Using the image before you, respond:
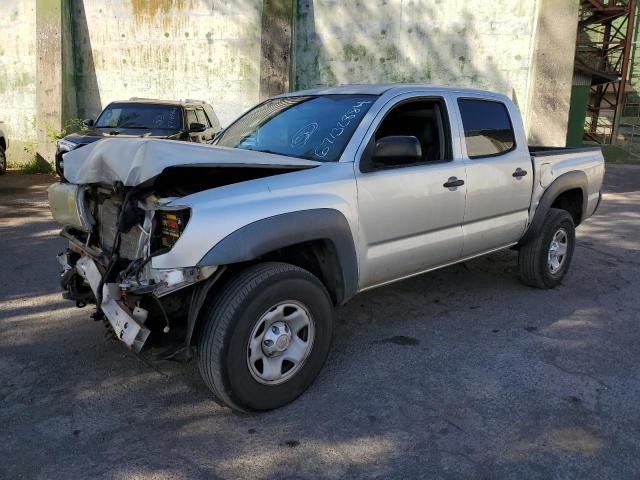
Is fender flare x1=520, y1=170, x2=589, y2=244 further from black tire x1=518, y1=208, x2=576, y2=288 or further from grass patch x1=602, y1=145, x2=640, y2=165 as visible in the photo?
grass patch x1=602, y1=145, x2=640, y2=165

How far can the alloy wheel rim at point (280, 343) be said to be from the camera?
334cm

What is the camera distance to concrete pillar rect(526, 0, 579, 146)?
12.3 metres

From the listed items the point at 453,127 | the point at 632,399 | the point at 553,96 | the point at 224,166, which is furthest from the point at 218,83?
the point at 632,399

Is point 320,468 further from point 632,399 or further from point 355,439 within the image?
point 632,399

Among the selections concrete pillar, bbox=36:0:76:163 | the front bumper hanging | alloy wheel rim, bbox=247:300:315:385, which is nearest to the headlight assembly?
concrete pillar, bbox=36:0:76:163

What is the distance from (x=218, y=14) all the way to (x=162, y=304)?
1184 centimetres

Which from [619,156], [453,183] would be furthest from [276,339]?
[619,156]

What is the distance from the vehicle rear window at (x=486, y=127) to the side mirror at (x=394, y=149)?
959 mm

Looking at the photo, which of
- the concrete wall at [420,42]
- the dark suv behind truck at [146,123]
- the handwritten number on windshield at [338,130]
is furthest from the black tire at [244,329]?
the concrete wall at [420,42]

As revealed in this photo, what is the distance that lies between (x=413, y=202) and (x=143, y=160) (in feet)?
6.35

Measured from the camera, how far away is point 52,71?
552 inches

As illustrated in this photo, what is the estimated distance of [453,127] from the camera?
4.62 m

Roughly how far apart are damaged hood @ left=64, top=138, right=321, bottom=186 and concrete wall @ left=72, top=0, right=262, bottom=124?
10435mm

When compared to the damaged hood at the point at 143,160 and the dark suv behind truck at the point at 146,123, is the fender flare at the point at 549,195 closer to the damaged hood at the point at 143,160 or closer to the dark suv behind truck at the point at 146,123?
the damaged hood at the point at 143,160
